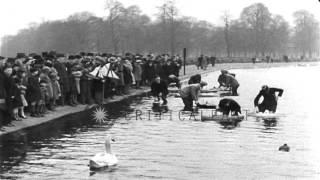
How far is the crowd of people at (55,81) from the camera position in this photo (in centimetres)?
1778

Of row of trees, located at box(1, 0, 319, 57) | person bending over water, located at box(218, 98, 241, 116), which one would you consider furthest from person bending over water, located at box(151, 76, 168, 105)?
row of trees, located at box(1, 0, 319, 57)

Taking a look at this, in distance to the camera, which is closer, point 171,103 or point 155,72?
point 171,103

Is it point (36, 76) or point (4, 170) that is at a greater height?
point (36, 76)

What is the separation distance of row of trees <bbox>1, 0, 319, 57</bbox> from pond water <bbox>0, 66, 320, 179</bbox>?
3210cm

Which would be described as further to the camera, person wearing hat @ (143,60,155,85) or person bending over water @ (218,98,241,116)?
person wearing hat @ (143,60,155,85)

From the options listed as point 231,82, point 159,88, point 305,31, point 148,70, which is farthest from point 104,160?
point 305,31

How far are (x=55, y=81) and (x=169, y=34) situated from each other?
7034 cm

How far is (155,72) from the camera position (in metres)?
36.4

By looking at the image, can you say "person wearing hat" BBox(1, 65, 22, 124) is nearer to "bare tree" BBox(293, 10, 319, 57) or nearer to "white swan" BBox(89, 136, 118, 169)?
"white swan" BBox(89, 136, 118, 169)

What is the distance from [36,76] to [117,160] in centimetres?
781

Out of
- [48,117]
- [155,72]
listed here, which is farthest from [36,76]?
[155,72]

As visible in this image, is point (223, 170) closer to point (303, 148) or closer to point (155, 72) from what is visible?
point (303, 148)

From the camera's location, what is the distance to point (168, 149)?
1374 cm

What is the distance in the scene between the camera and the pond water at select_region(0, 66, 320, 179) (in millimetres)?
11109
